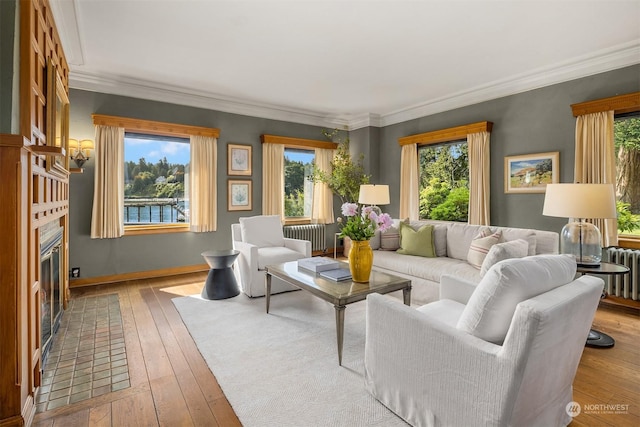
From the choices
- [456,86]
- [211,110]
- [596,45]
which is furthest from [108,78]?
[596,45]

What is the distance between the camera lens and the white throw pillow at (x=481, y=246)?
336 centimetres

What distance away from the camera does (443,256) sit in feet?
13.1

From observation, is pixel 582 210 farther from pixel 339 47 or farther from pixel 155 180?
pixel 155 180

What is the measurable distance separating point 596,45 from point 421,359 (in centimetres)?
384

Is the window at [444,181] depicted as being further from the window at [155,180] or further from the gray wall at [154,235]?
the window at [155,180]

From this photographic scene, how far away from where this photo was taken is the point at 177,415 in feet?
6.02

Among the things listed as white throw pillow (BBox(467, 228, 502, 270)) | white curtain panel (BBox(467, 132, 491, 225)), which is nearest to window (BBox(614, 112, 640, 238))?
white curtain panel (BBox(467, 132, 491, 225))

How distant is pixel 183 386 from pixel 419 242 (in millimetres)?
2907

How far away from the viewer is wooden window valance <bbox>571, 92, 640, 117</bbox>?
3.40m

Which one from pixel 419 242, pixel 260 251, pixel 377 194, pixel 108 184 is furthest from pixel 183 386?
pixel 377 194

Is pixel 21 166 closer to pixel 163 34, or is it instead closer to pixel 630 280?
pixel 163 34

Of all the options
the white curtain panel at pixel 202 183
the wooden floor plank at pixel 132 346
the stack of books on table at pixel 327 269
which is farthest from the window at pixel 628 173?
the white curtain panel at pixel 202 183

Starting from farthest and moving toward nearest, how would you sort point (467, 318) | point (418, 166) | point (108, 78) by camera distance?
point (418, 166) < point (108, 78) < point (467, 318)

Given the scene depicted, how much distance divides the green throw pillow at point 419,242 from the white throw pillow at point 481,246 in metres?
0.49
